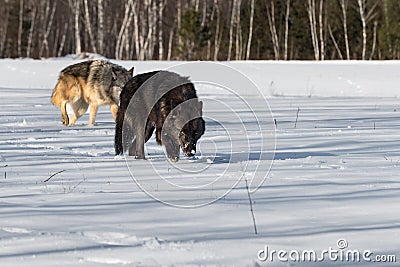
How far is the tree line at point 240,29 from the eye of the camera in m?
34.2

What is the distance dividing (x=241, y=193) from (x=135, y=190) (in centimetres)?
64

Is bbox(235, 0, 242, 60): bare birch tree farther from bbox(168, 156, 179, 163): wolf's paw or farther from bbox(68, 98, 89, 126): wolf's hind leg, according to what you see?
bbox(168, 156, 179, 163): wolf's paw

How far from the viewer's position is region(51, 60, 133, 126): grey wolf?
31.7 feet

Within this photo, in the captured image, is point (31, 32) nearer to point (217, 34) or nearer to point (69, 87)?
point (217, 34)

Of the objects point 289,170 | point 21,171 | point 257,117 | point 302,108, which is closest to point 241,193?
point 289,170

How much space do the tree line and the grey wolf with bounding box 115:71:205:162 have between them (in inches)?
1031

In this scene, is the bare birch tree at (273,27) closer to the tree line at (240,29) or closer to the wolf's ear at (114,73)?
the tree line at (240,29)

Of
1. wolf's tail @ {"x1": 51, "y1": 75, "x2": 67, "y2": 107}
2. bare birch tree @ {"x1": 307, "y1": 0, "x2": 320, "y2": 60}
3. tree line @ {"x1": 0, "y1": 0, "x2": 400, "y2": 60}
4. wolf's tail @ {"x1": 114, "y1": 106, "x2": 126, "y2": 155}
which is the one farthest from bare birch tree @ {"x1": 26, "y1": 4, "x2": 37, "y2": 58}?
wolf's tail @ {"x1": 114, "y1": 106, "x2": 126, "y2": 155}

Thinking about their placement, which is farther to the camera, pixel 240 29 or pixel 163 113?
pixel 240 29

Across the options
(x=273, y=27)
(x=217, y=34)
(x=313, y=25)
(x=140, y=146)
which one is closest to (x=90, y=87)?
(x=140, y=146)

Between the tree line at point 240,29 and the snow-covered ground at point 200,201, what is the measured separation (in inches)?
1001

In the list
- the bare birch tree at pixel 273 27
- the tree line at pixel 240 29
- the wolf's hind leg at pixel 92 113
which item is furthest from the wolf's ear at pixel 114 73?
the bare birch tree at pixel 273 27

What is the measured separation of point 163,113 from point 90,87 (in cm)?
418

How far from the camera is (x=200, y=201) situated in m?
3.78
